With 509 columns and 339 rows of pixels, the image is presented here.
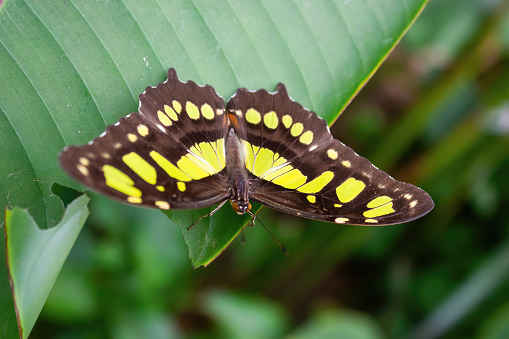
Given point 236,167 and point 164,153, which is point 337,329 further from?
point 164,153

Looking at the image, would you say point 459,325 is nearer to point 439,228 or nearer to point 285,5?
point 439,228

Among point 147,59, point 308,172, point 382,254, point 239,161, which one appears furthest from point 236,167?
point 382,254

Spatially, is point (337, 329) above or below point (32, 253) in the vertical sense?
below

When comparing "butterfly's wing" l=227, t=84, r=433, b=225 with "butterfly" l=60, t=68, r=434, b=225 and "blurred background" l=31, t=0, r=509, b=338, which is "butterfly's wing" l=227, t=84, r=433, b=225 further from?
"blurred background" l=31, t=0, r=509, b=338

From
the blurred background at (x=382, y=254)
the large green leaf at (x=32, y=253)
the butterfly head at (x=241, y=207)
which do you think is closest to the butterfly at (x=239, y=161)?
the butterfly head at (x=241, y=207)

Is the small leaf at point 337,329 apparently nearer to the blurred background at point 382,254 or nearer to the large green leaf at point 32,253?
the blurred background at point 382,254

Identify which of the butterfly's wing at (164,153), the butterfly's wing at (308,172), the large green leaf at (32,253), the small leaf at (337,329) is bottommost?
the small leaf at (337,329)
